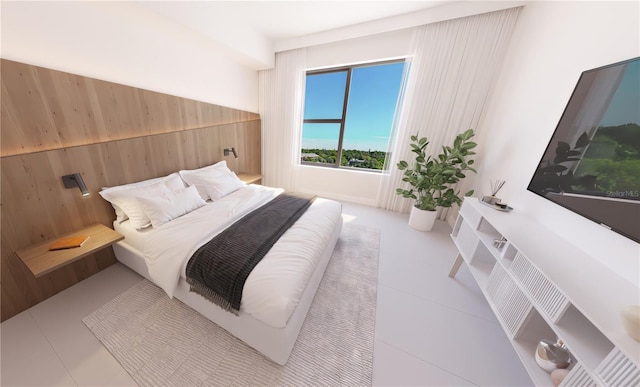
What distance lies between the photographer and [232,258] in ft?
4.01

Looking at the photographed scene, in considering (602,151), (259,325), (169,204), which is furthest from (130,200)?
(602,151)

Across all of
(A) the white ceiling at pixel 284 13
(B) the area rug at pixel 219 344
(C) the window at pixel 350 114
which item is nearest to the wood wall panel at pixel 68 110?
(A) the white ceiling at pixel 284 13

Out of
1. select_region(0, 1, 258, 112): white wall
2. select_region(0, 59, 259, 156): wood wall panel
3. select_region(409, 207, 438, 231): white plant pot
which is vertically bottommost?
select_region(409, 207, 438, 231): white plant pot

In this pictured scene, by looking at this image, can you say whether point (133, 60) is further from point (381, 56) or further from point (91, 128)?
point (381, 56)

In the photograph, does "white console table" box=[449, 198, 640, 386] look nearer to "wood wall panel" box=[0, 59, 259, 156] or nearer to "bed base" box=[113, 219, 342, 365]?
"bed base" box=[113, 219, 342, 365]

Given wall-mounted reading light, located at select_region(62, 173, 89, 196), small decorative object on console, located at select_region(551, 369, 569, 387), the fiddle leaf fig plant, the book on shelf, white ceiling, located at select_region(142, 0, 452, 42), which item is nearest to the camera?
small decorative object on console, located at select_region(551, 369, 569, 387)

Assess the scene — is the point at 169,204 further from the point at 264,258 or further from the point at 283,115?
the point at 283,115

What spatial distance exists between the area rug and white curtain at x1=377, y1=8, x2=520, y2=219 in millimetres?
2394

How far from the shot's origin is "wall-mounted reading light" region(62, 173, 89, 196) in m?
1.42

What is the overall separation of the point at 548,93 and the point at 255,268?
8.63ft

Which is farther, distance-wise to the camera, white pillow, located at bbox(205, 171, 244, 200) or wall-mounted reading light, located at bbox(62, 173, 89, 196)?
white pillow, located at bbox(205, 171, 244, 200)

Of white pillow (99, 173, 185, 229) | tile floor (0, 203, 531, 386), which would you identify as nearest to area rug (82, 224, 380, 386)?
tile floor (0, 203, 531, 386)

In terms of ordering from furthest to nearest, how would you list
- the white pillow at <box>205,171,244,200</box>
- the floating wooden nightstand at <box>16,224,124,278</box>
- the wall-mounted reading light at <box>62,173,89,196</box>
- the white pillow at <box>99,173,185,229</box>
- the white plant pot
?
the white plant pot < the white pillow at <box>205,171,244,200</box> < the white pillow at <box>99,173,185,229</box> < the wall-mounted reading light at <box>62,173,89,196</box> < the floating wooden nightstand at <box>16,224,124,278</box>

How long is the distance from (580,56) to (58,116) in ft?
12.3
